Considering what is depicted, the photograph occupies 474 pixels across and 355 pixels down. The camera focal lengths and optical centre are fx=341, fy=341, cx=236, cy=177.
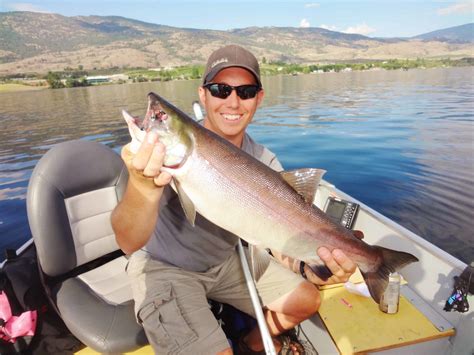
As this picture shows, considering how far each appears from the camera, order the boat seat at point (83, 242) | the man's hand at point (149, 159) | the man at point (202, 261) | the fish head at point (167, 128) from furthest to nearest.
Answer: the boat seat at point (83, 242) → the man at point (202, 261) → the fish head at point (167, 128) → the man's hand at point (149, 159)

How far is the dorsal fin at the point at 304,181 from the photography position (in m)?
2.59

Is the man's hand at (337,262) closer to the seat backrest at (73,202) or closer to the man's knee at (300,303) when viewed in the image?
the man's knee at (300,303)

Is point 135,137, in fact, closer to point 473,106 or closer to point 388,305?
point 388,305

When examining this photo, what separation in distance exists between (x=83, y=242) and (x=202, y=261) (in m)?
1.56

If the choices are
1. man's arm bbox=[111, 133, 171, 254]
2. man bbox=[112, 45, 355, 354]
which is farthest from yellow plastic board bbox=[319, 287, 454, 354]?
man's arm bbox=[111, 133, 171, 254]

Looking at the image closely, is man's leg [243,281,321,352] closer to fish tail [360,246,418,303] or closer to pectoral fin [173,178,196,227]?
fish tail [360,246,418,303]

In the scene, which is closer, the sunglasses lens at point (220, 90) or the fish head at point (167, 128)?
the fish head at point (167, 128)

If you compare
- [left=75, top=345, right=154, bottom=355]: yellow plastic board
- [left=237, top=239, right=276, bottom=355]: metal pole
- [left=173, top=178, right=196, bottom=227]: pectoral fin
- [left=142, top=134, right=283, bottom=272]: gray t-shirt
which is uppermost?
[left=173, top=178, right=196, bottom=227]: pectoral fin

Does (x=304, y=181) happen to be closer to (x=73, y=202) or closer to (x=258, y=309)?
(x=258, y=309)

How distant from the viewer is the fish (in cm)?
231

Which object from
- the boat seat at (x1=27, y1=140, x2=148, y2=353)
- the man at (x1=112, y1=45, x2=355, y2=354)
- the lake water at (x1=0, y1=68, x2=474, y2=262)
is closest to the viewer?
the man at (x1=112, y1=45, x2=355, y2=354)

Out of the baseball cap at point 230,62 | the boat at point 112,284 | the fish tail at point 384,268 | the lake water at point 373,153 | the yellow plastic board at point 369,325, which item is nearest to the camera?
the fish tail at point 384,268

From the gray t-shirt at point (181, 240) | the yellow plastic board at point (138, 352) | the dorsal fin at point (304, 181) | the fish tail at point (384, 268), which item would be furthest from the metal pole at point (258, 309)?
the yellow plastic board at point (138, 352)

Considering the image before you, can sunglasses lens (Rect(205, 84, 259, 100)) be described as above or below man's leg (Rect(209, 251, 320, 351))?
above
